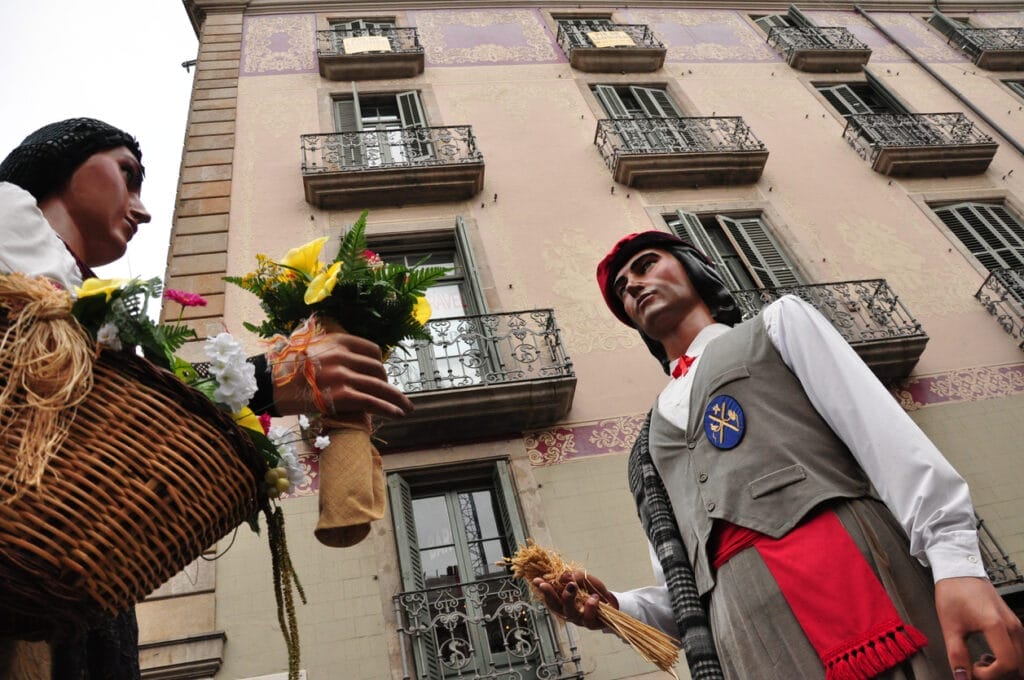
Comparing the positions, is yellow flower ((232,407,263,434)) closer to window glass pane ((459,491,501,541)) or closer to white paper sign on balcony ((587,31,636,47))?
window glass pane ((459,491,501,541))

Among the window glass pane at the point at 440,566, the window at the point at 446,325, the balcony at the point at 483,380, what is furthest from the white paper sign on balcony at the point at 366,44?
the window glass pane at the point at 440,566

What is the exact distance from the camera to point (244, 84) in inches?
427

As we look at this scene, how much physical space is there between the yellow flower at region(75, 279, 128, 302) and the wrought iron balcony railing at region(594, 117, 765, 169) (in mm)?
8655

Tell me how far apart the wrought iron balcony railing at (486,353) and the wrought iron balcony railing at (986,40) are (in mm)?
10921

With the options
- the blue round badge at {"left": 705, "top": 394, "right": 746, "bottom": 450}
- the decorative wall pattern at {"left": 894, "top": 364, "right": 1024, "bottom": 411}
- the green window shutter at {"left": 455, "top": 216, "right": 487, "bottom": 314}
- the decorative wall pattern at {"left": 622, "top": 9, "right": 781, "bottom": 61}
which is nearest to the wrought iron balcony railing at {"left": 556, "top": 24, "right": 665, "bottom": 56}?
the decorative wall pattern at {"left": 622, "top": 9, "right": 781, "bottom": 61}

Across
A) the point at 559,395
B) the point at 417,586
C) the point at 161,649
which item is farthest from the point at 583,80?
the point at 161,649

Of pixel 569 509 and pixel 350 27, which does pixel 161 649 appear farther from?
pixel 350 27

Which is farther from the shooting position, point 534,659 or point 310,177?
point 310,177

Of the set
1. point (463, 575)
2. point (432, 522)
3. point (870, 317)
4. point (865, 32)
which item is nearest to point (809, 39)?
point (865, 32)

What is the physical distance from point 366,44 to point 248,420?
10.7 meters

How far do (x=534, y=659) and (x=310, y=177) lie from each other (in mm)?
5655

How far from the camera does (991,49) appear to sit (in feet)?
44.2

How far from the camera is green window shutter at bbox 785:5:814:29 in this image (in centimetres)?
1345

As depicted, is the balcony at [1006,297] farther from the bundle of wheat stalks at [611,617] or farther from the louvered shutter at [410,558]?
the bundle of wheat stalks at [611,617]
